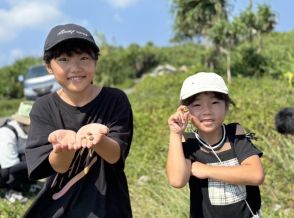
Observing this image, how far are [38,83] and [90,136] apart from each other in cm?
1593

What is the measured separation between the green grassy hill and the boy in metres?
1.58


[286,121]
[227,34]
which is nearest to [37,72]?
[227,34]

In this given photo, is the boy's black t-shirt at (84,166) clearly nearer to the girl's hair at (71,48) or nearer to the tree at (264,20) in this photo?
the girl's hair at (71,48)

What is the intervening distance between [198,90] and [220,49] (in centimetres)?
1411

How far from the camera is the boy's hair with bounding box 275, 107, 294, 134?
14.8 ft

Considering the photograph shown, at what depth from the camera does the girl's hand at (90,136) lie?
1.79 m

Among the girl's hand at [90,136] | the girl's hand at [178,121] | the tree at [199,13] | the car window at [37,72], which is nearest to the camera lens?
the girl's hand at [90,136]

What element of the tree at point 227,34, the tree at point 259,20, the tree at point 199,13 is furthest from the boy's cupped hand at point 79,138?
the tree at point 199,13

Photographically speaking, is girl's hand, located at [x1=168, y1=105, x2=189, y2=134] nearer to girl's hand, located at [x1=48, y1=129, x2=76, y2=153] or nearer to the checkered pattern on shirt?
the checkered pattern on shirt

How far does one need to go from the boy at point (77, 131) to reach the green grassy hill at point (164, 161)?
1576 millimetres

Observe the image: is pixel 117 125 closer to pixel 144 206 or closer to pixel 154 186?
pixel 144 206

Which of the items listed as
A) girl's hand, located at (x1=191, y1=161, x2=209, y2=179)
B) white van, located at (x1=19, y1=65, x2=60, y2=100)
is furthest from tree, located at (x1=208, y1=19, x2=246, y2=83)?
girl's hand, located at (x1=191, y1=161, x2=209, y2=179)

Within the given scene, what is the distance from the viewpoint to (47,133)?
2139 millimetres

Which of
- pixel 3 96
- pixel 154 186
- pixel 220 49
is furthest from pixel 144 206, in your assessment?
pixel 3 96
